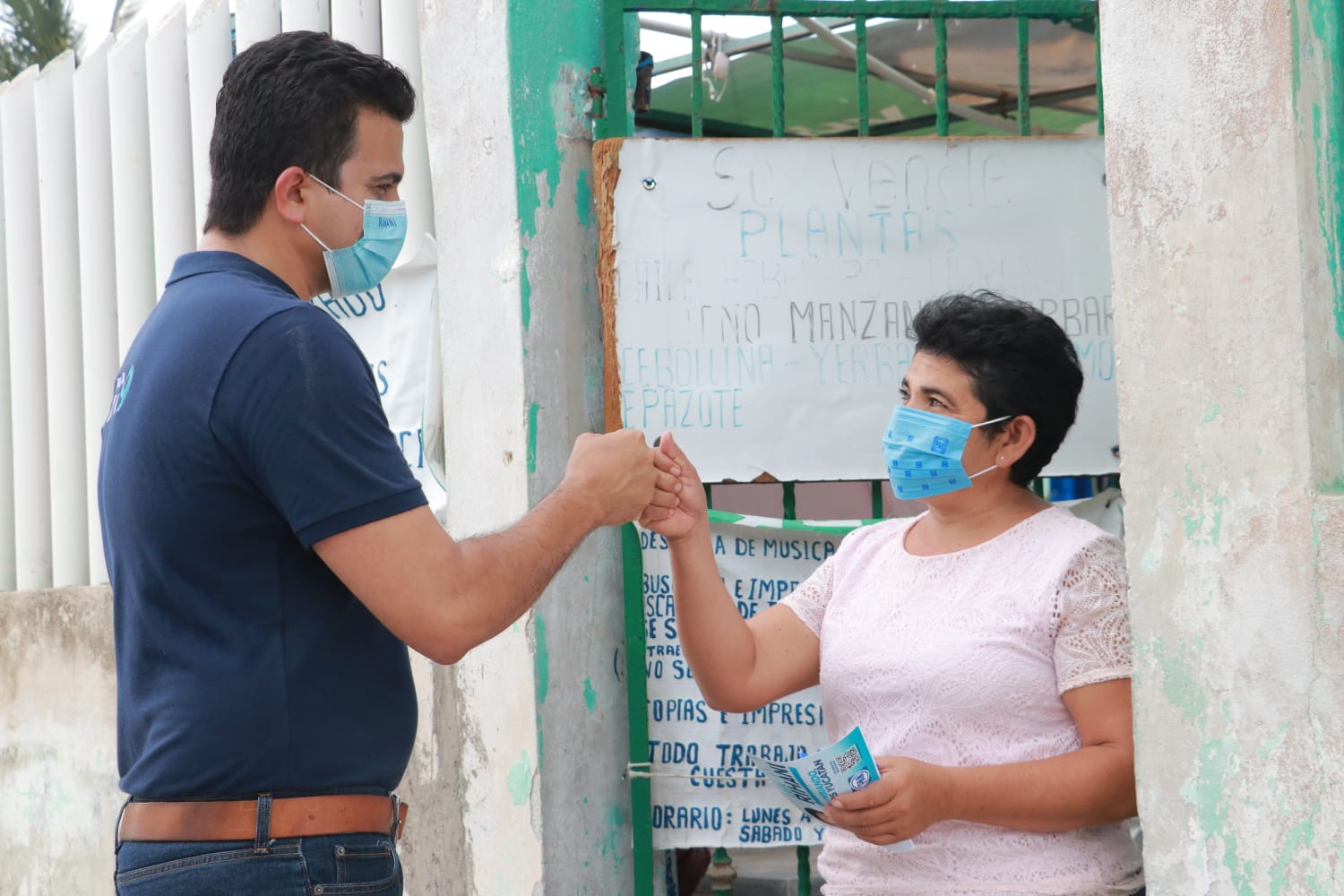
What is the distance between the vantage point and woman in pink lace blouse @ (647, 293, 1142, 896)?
2533mm

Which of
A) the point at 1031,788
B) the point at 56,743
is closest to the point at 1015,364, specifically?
the point at 1031,788

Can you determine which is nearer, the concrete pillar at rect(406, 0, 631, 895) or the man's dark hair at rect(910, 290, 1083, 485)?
the man's dark hair at rect(910, 290, 1083, 485)

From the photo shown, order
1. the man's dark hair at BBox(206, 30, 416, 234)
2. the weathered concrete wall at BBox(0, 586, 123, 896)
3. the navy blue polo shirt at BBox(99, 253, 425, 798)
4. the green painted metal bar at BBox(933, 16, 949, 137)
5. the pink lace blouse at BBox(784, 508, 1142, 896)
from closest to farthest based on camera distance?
1. the navy blue polo shirt at BBox(99, 253, 425, 798)
2. the man's dark hair at BBox(206, 30, 416, 234)
3. the pink lace blouse at BBox(784, 508, 1142, 896)
4. the green painted metal bar at BBox(933, 16, 949, 137)
5. the weathered concrete wall at BBox(0, 586, 123, 896)

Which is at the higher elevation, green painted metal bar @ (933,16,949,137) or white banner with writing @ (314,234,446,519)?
green painted metal bar @ (933,16,949,137)

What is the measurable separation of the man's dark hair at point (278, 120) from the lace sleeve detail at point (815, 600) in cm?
125

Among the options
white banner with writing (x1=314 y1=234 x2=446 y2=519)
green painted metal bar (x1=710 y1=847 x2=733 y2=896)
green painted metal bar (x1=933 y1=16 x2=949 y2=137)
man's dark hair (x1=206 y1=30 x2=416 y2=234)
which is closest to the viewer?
man's dark hair (x1=206 y1=30 x2=416 y2=234)

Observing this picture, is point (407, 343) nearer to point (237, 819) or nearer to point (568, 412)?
point (568, 412)

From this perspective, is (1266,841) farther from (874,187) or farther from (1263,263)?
(874,187)

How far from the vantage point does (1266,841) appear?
Result: 86.7 inches

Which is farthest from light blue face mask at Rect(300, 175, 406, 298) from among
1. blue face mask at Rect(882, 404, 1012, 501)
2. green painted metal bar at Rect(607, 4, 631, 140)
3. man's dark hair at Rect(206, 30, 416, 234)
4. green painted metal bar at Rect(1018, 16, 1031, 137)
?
green painted metal bar at Rect(1018, 16, 1031, 137)

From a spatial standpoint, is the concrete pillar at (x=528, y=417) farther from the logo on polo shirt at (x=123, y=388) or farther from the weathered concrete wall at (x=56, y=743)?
the weathered concrete wall at (x=56, y=743)

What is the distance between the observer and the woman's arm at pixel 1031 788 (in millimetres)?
2486

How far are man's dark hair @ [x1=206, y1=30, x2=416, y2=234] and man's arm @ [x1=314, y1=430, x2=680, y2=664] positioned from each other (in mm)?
628

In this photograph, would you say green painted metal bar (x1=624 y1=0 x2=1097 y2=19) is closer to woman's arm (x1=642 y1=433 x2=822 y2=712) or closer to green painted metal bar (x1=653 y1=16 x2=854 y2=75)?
woman's arm (x1=642 y1=433 x2=822 y2=712)
